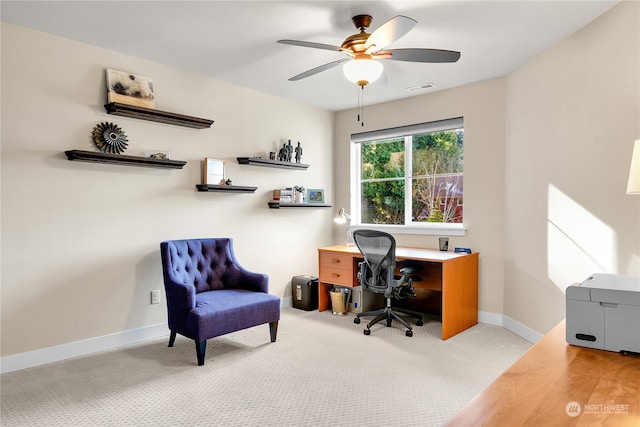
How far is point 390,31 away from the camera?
2.21 meters

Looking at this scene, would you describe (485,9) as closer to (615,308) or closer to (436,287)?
(615,308)

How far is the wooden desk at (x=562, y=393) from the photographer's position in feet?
2.87

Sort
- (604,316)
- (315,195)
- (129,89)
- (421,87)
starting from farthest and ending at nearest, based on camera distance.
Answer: (315,195) < (421,87) < (129,89) < (604,316)

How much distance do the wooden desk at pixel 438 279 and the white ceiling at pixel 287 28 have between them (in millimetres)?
1762

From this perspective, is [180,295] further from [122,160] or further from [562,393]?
[562,393]

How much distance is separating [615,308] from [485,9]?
2.05 m

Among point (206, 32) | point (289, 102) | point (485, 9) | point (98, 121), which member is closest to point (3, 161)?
point (98, 121)

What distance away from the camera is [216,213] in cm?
398

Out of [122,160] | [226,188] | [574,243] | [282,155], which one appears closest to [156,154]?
[122,160]

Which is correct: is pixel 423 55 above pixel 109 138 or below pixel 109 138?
above

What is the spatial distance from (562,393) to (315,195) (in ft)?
13.5

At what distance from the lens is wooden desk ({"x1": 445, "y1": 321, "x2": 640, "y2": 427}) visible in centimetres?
87

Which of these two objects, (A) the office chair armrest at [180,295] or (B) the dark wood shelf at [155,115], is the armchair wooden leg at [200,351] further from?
(B) the dark wood shelf at [155,115]

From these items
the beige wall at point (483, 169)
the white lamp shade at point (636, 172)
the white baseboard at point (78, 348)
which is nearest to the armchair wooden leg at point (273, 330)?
the white baseboard at point (78, 348)
